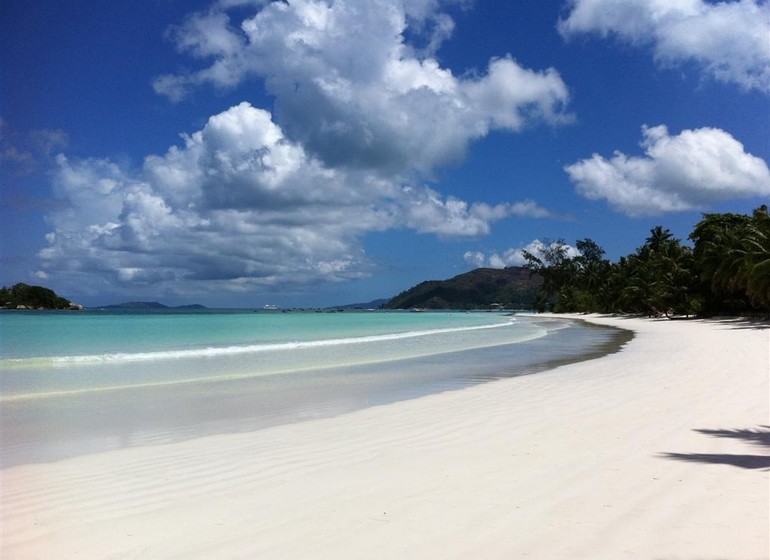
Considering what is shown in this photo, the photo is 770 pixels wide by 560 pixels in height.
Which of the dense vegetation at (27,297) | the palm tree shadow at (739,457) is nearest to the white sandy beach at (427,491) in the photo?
Result: the palm tree shadow at (739,457)

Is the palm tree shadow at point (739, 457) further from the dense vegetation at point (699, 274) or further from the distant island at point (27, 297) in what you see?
the distant island at point (27, 297)

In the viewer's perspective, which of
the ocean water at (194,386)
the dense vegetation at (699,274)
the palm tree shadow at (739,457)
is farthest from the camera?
the dense vegetation at (699,274)

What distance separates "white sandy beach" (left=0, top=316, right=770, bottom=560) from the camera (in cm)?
386

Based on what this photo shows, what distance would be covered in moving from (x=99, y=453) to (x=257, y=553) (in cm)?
404

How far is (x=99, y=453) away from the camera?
689 cm

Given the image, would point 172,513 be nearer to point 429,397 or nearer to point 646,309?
point 429,397

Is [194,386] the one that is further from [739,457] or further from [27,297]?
[27,297]

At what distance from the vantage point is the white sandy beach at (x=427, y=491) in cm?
386

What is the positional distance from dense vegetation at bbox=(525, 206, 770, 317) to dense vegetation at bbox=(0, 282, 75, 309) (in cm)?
12462

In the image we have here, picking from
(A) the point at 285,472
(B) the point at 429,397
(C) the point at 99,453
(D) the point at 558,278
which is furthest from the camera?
(D) the point at 558,278

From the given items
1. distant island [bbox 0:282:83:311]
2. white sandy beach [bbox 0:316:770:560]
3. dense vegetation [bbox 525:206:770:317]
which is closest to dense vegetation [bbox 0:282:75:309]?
distant island [bbox 0:282:83:311]

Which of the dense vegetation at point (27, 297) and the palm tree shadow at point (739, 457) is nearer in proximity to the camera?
the palm tree shadow at point (739, 457)

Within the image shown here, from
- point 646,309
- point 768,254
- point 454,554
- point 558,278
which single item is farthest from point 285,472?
point 558,278

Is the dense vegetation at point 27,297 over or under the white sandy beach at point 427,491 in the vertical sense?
over
